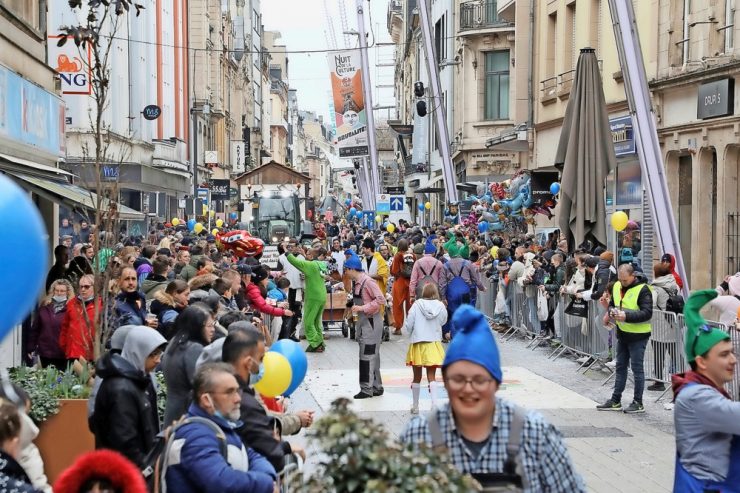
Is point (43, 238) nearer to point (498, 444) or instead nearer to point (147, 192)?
point (498, 444)

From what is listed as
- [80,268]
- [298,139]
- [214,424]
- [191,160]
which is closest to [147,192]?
[191,160]

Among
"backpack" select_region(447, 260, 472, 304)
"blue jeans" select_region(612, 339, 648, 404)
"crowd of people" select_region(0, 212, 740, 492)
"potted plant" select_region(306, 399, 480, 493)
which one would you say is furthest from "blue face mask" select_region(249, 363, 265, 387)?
"backpack" select_region(447, 260, 472, 304)

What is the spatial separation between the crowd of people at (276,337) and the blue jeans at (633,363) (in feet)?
0.05

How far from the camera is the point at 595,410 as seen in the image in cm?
1352

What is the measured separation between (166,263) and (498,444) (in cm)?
1022

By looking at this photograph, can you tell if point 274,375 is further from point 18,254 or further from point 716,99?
point 716,99

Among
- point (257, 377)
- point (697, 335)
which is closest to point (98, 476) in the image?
point (257, 377)

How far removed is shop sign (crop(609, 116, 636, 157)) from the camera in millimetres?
24641

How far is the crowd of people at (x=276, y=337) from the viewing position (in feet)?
14.2

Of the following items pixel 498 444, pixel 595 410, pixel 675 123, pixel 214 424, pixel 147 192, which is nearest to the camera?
pixel 498 444

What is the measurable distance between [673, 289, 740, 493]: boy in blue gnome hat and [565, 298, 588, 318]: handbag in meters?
10.9

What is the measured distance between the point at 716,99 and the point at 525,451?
55.8 ft

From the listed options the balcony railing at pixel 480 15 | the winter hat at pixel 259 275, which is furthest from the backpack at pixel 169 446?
the balcony railing at pixel 480 15

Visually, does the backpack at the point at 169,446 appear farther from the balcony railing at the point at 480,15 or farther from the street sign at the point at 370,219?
the street sign at the point at 370,219
